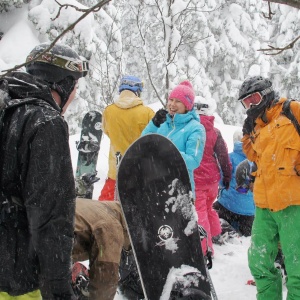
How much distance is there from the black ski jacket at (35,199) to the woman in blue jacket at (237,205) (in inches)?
158

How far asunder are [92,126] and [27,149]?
511cm

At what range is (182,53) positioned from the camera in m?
18.8

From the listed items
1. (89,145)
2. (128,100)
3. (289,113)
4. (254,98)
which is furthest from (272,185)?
(89,145)

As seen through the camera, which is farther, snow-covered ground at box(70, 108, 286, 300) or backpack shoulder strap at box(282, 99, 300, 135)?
snow-covered ground at box(70, 108, 286, 300)

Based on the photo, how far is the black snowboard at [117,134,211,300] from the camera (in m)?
2.95

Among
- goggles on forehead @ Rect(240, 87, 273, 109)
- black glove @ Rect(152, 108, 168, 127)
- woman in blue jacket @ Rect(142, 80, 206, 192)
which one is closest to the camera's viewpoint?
goggles on forehead @ Rect(240, 87, 273, 109)

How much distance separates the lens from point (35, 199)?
1.70 m

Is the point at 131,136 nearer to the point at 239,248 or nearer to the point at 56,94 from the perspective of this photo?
the point at 239,248

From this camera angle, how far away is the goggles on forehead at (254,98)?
3203 mm

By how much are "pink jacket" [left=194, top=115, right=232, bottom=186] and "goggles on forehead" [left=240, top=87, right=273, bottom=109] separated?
4.64 feet

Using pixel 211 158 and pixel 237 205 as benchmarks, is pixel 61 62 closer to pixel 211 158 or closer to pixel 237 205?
pixel 211 158

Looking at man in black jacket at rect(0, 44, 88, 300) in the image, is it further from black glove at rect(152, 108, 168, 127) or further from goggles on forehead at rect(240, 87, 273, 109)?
black glove at rect(152, 108, 168, 127)

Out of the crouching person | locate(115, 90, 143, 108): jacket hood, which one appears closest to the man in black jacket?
the crouching person

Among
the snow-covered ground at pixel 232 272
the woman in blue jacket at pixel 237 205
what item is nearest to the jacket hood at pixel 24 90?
the snow-covered ground at pixel 232 272
